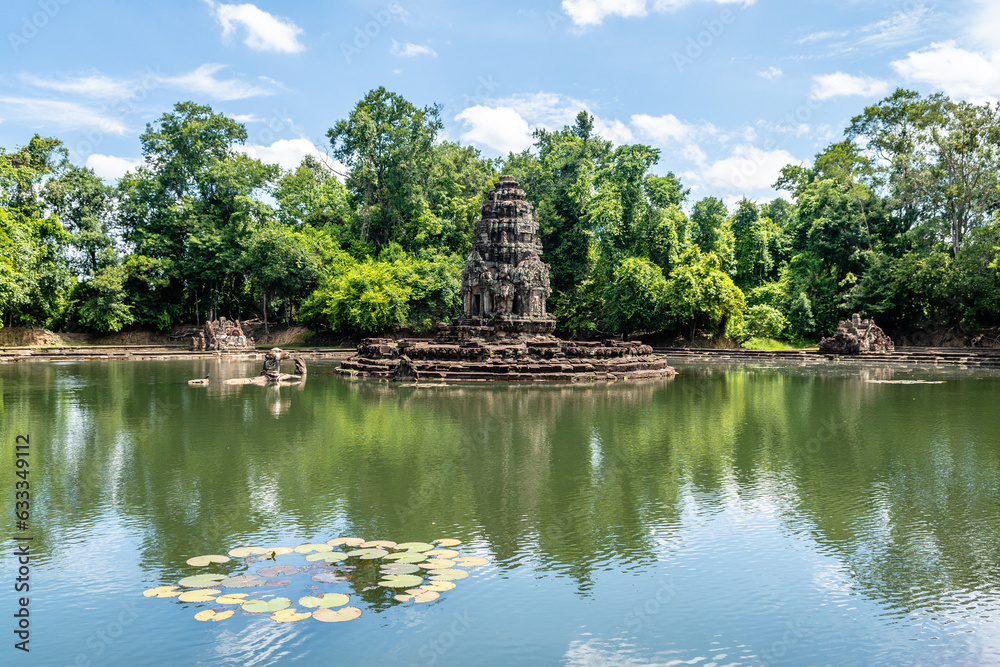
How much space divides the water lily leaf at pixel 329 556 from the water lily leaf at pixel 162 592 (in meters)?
1.02

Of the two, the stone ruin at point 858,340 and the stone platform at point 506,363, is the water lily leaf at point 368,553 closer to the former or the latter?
the stone platform at point 506,363

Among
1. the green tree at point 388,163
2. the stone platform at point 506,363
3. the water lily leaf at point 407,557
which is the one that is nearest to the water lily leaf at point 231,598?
the water lily leaf at point 407,557

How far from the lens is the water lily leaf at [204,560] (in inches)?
228

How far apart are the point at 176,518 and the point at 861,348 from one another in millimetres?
31386

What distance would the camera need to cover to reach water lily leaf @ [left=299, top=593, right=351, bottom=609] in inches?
198

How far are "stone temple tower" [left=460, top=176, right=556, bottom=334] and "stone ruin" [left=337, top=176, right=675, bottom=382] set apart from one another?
38mm

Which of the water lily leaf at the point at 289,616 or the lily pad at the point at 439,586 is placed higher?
the water lily leaf at the point at 289,616

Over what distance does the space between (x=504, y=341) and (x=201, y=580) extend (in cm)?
2021

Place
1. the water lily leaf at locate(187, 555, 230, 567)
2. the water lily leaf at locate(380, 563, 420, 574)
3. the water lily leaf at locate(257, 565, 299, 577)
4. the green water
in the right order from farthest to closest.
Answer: the water lily leaf at locate(187, 555, 230, 567), the water lily leaf at locate(380, 563, 420, 574), the water lily leaf at locate(257, 565, 299, 577), the green water

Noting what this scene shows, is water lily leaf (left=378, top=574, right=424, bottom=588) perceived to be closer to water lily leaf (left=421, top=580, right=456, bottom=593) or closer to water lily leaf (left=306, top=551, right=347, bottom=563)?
water lily leaf (left=421, top=580, right=456, bottom=593)

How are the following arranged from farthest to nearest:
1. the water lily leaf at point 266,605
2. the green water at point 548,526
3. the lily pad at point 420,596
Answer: the lily pad at point 420,596, the water lily leaf at point 266,605, the green water at point 548,526

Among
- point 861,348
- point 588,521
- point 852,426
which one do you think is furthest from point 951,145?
point 588,521

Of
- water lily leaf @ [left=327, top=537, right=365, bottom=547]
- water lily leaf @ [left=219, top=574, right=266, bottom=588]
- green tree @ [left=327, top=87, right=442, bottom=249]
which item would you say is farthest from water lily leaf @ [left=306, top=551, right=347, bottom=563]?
green tree @ [left=327, top=87, right=442, bottom=249]

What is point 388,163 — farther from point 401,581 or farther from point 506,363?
point 401,581
